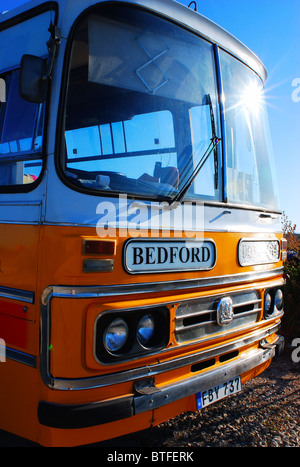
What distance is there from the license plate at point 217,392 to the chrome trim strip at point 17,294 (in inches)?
50.4

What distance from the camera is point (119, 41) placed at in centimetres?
251

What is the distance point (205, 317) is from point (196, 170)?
992mm

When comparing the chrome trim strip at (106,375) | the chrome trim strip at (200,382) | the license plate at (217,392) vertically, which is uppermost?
the chrome trim strip at (106,375)

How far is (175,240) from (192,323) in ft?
1.92

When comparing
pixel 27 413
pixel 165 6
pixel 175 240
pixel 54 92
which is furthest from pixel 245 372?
pixel 165 6

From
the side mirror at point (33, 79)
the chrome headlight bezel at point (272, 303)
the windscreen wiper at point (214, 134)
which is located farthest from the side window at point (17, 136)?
the chrome headlight bezel at point (272, 303)

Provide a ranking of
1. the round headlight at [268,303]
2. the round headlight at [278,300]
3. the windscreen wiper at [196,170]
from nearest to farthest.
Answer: the windscreen wiper at [196,170]
the round headlight at [268,303]
the round headlight at [278,300]

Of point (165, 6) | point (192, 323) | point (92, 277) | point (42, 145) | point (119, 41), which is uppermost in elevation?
point (165, 6)

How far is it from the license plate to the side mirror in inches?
81.8

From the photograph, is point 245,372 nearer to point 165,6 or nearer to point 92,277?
point 92,277

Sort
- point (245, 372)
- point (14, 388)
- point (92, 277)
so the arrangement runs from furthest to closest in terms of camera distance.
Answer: point (245, 372) → point (14, 388) → point (92, 277)

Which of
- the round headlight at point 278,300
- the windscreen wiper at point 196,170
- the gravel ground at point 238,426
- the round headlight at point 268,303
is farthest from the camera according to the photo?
the round headlight at point 278,300

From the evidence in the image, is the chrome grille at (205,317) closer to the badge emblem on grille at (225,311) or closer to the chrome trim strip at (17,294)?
the badge emblem on grille at (225,311)

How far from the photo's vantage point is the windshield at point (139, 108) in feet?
7.80
